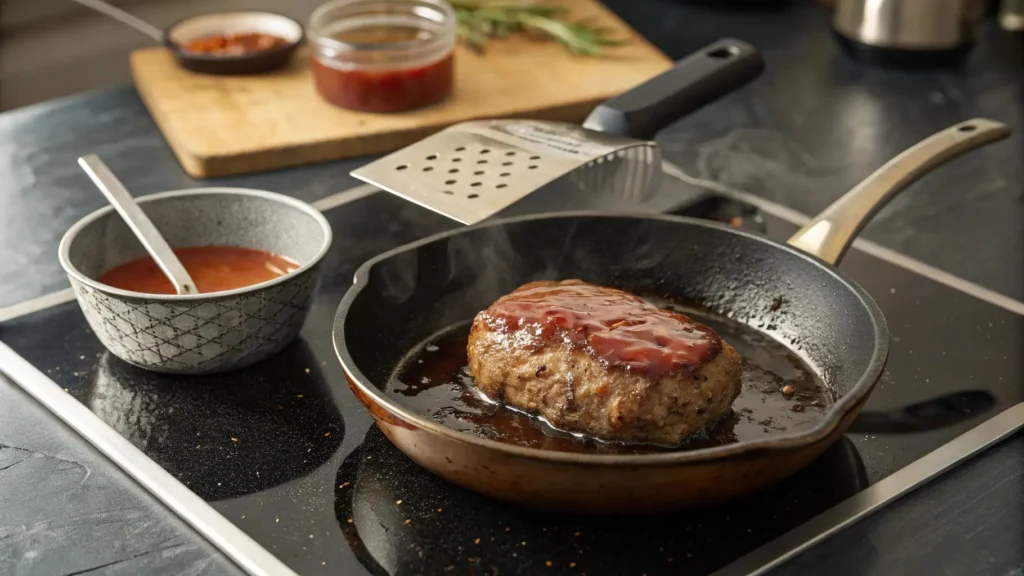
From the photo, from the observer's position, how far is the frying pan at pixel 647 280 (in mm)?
949

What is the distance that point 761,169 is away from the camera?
1733 millimetres

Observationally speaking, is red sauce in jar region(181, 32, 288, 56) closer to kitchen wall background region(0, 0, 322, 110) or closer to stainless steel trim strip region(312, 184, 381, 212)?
stainless steel trim strip region(312, 184, 381, 212)

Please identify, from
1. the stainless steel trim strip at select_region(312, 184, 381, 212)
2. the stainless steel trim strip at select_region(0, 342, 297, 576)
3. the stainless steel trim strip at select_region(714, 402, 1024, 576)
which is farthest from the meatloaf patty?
the stainless steel trim strip at select_region(312, 184, 381, 212)

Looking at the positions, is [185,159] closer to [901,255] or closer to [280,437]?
[280,437]

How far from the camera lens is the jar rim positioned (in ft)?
5.81

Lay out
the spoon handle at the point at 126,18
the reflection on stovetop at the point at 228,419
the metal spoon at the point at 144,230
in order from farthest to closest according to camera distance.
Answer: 1. the spoon handle at the point at 126,18
2. the metal spoon at the point at 144,230
3. the reflection on stovetop at the point at 228,419

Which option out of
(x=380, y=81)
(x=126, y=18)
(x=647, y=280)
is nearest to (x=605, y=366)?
(x=647, y=280)

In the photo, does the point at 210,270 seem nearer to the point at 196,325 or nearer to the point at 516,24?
the point at 196,325

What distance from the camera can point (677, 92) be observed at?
1.45m

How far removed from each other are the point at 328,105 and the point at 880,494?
3.75 feet

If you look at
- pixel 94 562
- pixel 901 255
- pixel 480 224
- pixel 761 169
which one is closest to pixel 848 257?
pixel 901 255

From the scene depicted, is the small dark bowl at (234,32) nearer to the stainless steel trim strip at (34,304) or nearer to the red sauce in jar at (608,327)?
the stainless steel trim strip at (34,304)

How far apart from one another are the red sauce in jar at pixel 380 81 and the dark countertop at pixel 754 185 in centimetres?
13

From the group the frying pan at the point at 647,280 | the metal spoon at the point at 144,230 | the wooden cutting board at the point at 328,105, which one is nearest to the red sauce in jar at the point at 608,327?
the frying pan at the point at 647,280
